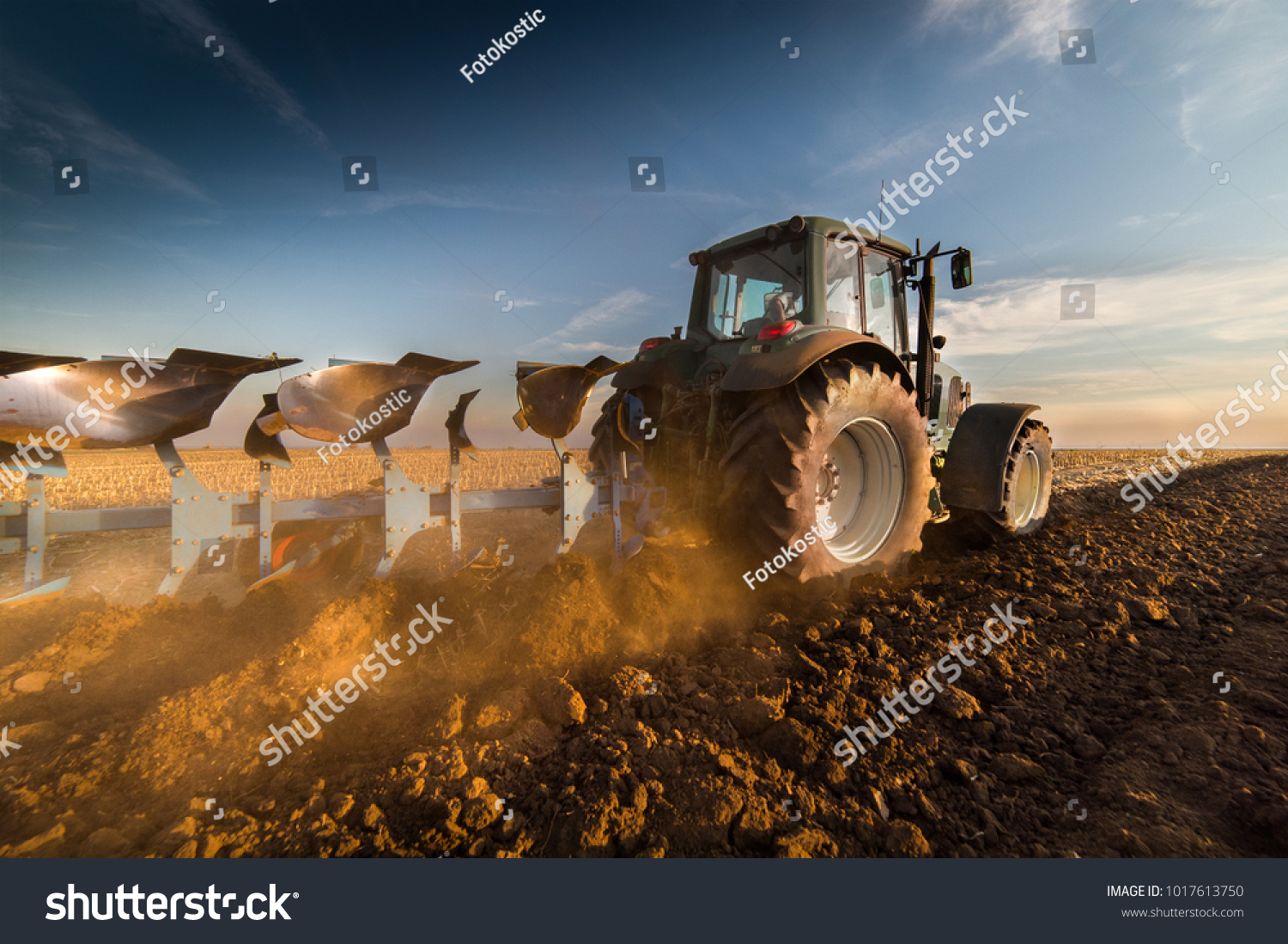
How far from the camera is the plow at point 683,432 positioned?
8.04ft

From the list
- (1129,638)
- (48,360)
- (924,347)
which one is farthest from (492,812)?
(924,347)

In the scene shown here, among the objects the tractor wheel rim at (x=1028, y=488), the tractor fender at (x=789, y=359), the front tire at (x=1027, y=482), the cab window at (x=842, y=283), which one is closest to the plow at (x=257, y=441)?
the tractor fender at (x=789, y=359)

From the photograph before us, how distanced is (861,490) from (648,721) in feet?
7.90

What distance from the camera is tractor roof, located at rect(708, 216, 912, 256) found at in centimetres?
356

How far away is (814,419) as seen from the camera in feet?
9.37

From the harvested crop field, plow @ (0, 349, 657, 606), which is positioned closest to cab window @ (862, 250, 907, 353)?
the harvested crop field

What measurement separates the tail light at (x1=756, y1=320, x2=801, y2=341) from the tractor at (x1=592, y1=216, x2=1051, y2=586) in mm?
11

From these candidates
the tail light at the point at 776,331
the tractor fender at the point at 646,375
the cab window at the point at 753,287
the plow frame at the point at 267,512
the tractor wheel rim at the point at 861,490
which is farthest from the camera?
the tractor fender at the point at 646,375

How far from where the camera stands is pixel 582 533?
3342 mm

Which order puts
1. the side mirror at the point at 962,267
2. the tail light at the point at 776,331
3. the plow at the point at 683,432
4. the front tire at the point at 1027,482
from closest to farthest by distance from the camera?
the plow at the point at 683,432, the tail light at the point at 776,331, the side mirror at the point at 962,267, the front tire at the point at 1027,482

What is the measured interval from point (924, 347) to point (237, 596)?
5083mm

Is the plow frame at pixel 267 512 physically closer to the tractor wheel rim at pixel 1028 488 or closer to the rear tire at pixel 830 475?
the rear tire at pixel 830 475

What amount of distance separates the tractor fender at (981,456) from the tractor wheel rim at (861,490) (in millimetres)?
927

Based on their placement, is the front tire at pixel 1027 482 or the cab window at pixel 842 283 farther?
the front tire at pixel 1027 482
